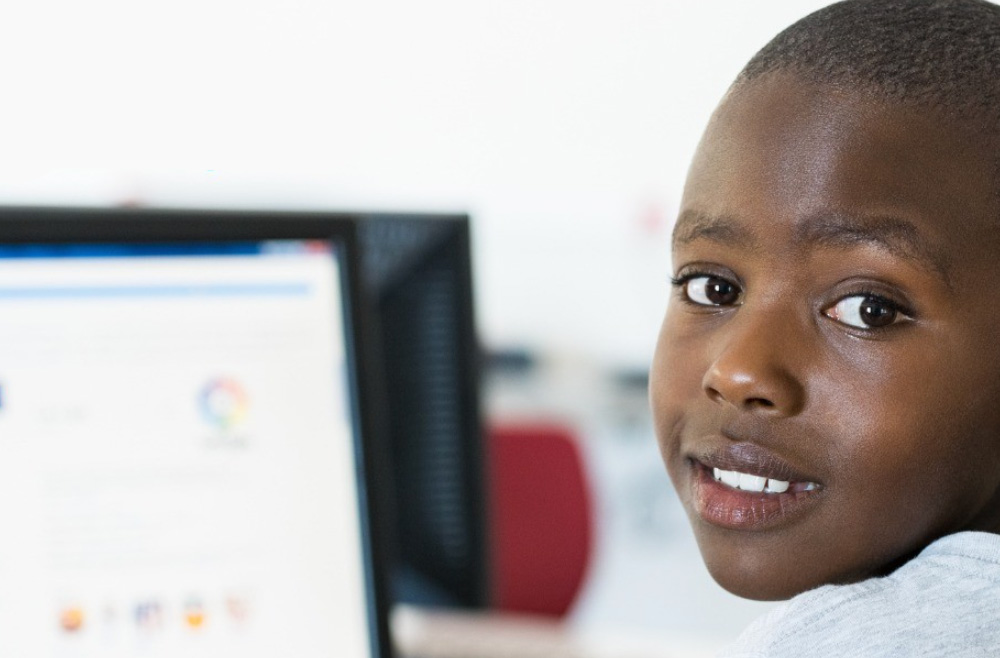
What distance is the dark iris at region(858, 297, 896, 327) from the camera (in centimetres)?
60

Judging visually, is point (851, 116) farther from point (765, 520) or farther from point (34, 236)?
point (34, 236)

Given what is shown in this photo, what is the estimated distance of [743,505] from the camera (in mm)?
646

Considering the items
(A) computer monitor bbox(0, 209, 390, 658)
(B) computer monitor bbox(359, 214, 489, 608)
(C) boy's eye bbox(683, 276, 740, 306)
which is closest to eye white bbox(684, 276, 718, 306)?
(C) boy's eye bbox(683, 276, 740, 306)

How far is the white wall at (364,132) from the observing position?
12.0ft

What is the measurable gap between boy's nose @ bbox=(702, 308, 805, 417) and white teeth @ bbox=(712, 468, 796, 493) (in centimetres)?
4

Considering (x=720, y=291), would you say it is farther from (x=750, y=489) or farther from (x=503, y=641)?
(x=503, y=641)

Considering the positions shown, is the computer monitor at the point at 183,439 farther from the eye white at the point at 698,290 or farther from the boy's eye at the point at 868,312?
the boy's eye at the point at 868,312

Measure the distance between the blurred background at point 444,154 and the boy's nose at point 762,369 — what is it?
2.95 metres

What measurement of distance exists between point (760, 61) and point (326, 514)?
0.39 m

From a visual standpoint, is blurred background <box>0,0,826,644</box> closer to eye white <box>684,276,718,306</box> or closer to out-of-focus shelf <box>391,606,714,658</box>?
out-of-focus shelf <box>391,606,714,658</box>

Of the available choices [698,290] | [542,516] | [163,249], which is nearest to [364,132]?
[542,516]

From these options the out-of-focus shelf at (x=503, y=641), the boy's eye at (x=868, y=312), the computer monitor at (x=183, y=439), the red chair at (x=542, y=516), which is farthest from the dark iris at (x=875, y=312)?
the red chair at (x=542, y=516)

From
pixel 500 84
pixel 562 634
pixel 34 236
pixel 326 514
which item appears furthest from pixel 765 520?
pixel 500 84

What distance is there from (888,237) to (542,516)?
1.17m
